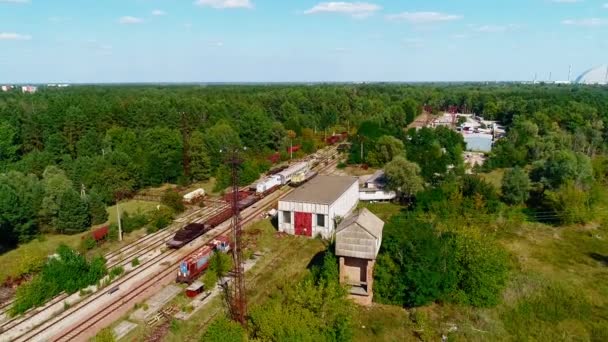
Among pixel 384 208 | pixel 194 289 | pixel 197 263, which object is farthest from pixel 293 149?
pixel 194 289

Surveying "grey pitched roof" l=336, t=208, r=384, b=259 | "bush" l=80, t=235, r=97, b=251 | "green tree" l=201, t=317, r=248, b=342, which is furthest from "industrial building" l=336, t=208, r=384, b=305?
"bush" l=80, t=235, r=97, b=251

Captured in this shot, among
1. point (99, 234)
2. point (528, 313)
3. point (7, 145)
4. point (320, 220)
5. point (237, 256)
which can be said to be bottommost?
point (528, 313)

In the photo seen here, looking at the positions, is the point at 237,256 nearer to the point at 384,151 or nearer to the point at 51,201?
the point at 51,201

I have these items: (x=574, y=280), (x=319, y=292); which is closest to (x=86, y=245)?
(x=319, y=292)

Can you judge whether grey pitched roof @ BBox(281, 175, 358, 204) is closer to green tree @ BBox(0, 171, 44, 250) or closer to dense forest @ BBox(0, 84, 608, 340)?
dense forest @ BBox(0, 84, 608, 340)

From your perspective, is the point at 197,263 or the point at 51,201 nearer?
the point at 197,263

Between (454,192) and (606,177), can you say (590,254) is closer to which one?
(454,192)
